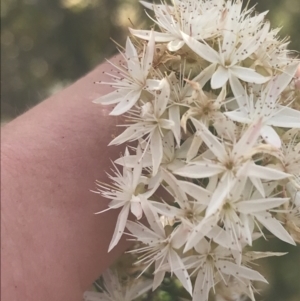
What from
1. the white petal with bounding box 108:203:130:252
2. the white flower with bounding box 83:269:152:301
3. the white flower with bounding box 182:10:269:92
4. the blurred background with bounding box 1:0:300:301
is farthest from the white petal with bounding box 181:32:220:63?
the blurred background with bounding box 1:0:300:301

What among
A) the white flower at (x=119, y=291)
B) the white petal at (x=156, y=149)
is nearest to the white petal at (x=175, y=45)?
the white petal at (x=156, y=149)

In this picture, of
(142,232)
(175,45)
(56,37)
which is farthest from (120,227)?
(56,37)

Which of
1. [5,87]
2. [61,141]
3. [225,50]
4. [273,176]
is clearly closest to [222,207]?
[273,176]

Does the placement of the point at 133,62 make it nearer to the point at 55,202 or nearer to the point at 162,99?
the point at 162,99

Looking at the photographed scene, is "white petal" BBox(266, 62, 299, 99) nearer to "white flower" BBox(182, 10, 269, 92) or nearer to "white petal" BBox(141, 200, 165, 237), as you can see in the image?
"white flower" BBox(182, 10, 269, 92)

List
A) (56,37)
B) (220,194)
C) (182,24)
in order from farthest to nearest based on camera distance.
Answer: (56,37) < (182,24) < (220,194)

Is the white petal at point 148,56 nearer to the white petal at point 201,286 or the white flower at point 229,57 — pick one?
the white flower at point 229,57
